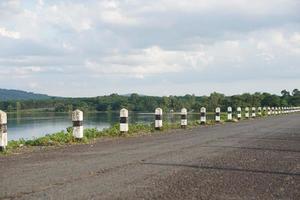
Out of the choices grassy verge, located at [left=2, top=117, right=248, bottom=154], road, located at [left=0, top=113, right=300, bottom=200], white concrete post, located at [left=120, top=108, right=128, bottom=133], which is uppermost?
white concrete post, located at [left=120, top=108, right=128, bottom=133]

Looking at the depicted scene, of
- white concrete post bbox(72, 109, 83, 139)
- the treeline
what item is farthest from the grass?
the treeline

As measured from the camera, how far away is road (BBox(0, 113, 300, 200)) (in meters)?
5.79

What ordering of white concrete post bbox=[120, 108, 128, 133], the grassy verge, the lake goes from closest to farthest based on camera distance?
the grassy verge → white concrete post bbox=[120, 108, 128, 133] → the lake

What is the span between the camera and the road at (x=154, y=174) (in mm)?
5789

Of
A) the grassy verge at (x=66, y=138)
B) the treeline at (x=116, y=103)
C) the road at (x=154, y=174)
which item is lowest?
the road at (x=154, y=174)

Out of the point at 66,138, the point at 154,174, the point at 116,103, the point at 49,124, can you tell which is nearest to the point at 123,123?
the point at 66,138

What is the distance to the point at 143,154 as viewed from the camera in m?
10.1

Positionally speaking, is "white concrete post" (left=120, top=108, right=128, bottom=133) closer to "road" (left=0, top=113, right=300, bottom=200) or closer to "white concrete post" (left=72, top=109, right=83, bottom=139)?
"white concrete post" (left=72, top=109, right=83, bottom=139)

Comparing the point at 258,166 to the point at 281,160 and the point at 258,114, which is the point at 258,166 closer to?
the point at 281,160

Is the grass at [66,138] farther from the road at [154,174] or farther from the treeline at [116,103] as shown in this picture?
the treeline at [116,103]

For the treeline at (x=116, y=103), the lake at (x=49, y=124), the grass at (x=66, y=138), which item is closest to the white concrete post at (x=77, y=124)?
the grass at (x=66, y=138)

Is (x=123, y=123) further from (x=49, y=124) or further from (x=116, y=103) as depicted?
(x=116, y=103)

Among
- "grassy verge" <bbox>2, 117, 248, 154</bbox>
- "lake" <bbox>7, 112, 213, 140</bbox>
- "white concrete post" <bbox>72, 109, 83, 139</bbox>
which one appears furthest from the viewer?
"lake" <bbox>7, 112, 213, 140</bbox>

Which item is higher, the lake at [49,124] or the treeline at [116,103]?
the treeline at [116,103]
